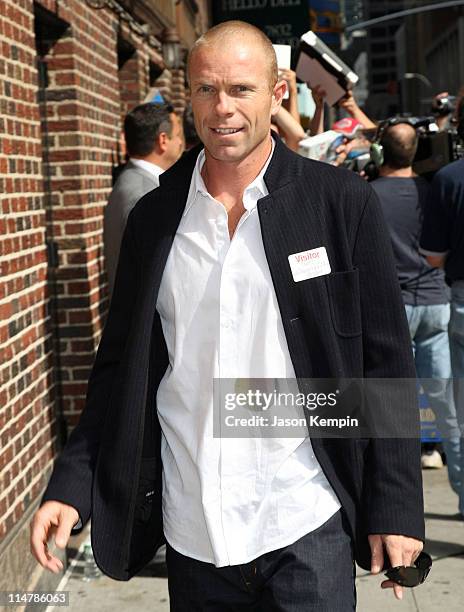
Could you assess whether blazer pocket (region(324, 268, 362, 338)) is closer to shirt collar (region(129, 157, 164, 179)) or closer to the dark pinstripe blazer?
the dark pinstripe blazer

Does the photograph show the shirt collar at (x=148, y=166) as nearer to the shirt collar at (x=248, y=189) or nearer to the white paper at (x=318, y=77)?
the white paper at (x=318, y=77)

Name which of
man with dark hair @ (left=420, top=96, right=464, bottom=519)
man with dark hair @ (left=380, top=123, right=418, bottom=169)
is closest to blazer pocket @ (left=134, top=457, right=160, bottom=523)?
man with dark hair @ (left=420, top=96, right=464, bottom=519)

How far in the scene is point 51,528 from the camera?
254cm

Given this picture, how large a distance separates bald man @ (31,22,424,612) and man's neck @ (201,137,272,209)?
3cm

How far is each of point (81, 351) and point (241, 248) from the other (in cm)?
383

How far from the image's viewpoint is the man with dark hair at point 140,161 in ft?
17.8

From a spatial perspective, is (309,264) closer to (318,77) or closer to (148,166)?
(148,166)

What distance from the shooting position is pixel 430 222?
17.5 feet

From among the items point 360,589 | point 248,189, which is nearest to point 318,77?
point 360,589

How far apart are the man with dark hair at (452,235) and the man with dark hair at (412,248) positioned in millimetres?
896

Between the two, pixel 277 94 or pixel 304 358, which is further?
pixel 277 94

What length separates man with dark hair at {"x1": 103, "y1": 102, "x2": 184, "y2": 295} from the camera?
5.41 meters

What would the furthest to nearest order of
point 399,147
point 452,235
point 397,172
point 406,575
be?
point 397,172 → point 399,147 → point 452,235 → point 406,575

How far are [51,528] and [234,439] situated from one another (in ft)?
1.67
